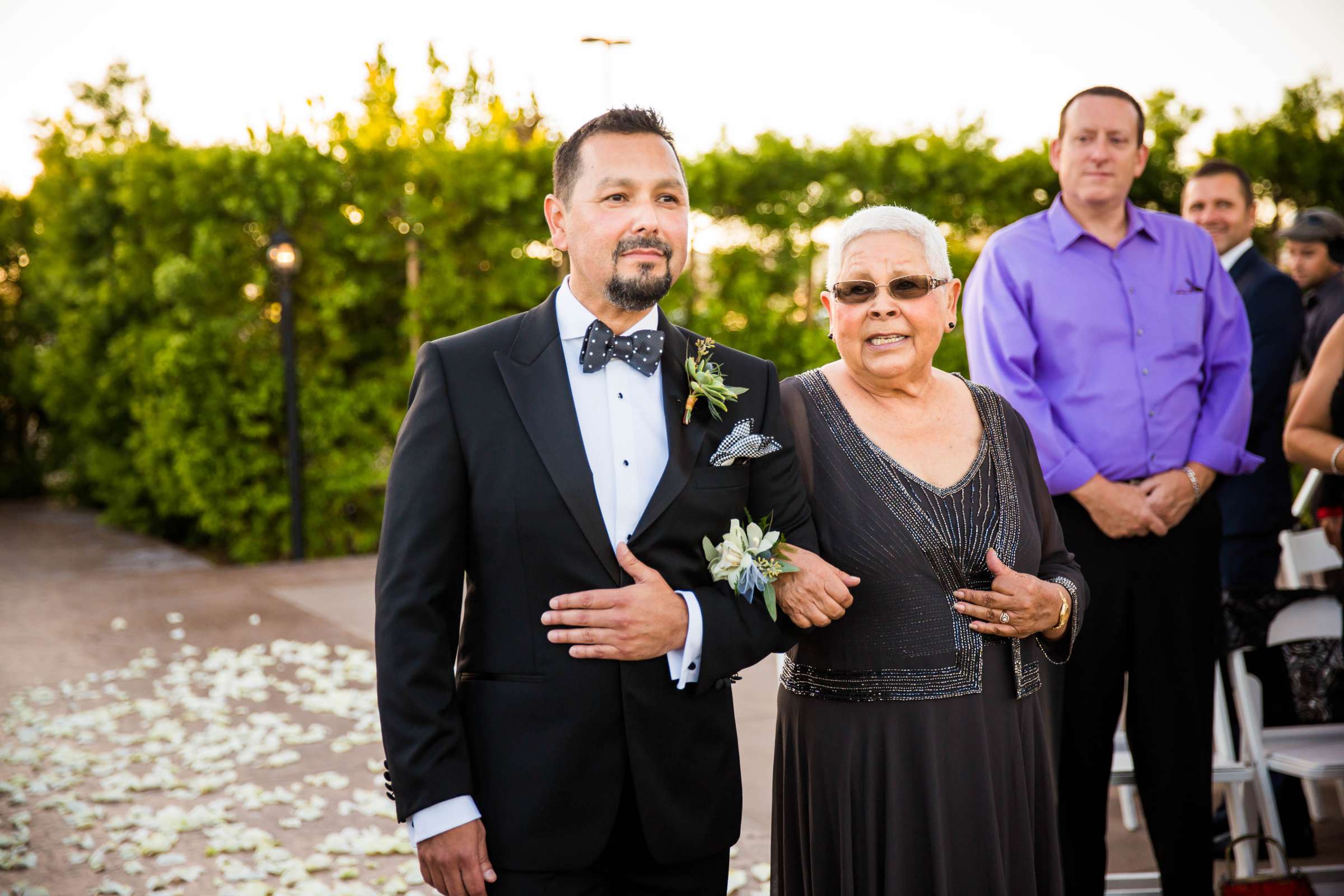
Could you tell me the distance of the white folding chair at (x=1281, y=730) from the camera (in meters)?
3.55

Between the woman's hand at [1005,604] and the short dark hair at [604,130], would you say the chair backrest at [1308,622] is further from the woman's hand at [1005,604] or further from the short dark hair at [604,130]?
the short dark hair at [604,130]

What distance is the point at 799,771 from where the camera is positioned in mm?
2584

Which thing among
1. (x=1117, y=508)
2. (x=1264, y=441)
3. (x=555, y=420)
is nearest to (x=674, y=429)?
(x=555, y=420)

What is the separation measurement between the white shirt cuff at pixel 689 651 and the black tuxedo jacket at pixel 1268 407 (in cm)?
357

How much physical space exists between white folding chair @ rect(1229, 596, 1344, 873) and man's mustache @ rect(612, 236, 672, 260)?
2702 mm

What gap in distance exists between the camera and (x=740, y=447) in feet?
7.09

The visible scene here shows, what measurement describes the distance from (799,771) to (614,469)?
93 centimetres

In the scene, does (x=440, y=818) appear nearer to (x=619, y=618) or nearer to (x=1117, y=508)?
(x=619, y=618)

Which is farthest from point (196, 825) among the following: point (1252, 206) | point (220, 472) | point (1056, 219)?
point (220, 472)

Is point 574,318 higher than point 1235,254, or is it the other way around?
point 1235,254

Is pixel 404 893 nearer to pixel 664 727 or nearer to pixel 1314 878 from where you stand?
pixel 664 727

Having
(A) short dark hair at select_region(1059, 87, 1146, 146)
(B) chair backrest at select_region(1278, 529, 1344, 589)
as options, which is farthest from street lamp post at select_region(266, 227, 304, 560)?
(B) chair backrest at select_region(1278, 529, 1344, 589)

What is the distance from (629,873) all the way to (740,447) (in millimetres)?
853

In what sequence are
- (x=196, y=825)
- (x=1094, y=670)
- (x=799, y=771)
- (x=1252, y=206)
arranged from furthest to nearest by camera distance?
(x=1252, y=206) < (x=196, y=825) < (x=1094, y=670) < (x=799, y=771)
